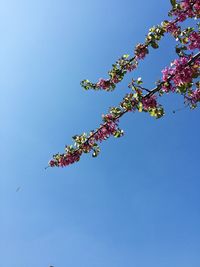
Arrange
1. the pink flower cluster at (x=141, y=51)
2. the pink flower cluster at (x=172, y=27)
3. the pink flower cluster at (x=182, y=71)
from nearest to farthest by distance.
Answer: the pink flower cluster at (x=182, y=71), the pink flower cluster at (x=172, y=27), the pink flower cluster at (x=141, y=51)

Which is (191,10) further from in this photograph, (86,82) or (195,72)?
(86,82)

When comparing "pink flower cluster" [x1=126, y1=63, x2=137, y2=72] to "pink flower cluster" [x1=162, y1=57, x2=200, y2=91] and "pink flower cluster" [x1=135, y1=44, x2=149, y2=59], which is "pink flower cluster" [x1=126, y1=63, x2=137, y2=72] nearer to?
"pink flower cluster" [x1=135, y1=44, x2=149, y2=59]

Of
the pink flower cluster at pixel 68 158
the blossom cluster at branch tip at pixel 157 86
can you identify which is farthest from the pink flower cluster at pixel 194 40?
the pink flower cluster at pixel 68 158

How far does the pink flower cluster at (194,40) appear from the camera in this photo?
12789 millimetres

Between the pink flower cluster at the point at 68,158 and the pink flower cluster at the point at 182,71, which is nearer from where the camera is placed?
the pink flower cluster at the point at 182,71

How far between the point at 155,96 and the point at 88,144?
9.89 feet

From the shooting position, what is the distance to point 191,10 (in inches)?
477

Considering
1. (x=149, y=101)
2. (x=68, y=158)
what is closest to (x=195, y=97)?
(x=149, y=101)

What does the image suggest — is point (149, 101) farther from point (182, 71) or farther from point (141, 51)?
point (141, 51)

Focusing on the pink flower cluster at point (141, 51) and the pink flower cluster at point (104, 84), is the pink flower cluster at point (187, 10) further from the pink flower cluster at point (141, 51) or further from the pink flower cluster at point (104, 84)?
the pink flower cluster at point (104, 84)

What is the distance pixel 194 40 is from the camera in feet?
42.4

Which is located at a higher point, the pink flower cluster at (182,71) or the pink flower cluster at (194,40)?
the pink flower cluster at (194,40)

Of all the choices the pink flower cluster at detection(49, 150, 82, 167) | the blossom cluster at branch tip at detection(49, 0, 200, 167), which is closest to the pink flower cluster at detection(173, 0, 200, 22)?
the blossom cluster at branch tip at detection(49, 0, 200, 167)

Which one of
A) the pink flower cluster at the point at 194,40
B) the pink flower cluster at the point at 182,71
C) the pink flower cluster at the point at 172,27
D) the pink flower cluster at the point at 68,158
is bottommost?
the pink flower cluster at the point at 182,71
